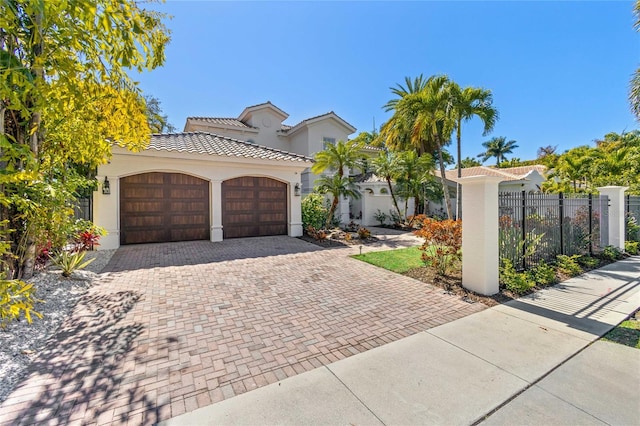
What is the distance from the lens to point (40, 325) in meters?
4.13

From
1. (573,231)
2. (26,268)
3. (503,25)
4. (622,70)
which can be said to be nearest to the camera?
(26,268)

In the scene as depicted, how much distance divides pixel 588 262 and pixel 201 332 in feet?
34.8

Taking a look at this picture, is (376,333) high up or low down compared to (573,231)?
down

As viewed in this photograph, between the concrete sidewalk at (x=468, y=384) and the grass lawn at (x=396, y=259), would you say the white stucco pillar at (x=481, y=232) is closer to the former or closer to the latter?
the concrete sidewalk at (x=468, y=384)

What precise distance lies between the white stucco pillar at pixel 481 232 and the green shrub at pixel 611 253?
6.44 meters

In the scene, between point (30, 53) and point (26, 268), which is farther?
point (26, 268)

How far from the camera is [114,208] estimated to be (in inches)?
386

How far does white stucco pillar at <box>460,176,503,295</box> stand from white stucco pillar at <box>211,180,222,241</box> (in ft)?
30.9

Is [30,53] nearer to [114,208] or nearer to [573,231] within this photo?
[114,208]

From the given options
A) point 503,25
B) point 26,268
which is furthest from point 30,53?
point 503,25

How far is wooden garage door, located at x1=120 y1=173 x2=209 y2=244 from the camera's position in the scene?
10250 mm

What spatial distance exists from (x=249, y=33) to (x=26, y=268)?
31.4ft

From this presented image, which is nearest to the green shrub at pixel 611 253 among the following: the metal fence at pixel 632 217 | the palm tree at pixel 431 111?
the metal fence at pixel 632 217

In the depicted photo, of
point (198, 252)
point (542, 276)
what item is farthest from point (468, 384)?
point (198, 252)
